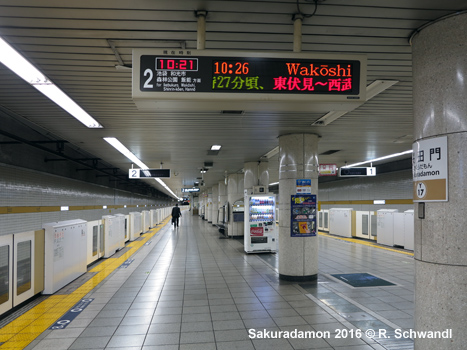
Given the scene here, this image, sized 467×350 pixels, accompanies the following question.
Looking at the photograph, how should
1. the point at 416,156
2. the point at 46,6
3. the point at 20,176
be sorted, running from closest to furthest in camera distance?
the point at 46,6
the point at 416,156
the point at 20,176

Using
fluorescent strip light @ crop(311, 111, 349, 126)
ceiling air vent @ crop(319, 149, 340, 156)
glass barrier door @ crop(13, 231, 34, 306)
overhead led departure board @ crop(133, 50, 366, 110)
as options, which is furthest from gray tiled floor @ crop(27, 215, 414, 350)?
ceiling air vent @ crop(319, 149, 340, 156)

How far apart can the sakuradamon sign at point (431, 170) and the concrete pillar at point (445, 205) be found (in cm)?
4

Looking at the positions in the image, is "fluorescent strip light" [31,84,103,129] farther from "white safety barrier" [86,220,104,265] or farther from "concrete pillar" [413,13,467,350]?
"concrete pillar" [413,13,467,350]

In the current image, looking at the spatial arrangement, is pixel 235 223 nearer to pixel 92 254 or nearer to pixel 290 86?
pixel 92 254

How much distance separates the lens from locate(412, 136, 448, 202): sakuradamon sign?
287 centimetres

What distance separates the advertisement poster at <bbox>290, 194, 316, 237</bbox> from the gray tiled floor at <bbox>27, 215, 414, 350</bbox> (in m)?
1.17

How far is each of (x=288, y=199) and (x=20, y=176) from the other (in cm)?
687

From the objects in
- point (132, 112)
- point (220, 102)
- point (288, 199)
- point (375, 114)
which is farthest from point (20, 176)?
point (375, 114)

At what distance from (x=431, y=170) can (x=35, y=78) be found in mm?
4905

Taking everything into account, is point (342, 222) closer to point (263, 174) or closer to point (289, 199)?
point (263, 174)

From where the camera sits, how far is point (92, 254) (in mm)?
9648

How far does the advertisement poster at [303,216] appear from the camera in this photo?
7.74 meters

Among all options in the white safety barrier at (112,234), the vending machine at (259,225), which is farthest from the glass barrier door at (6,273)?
the vending machine at (259,225)

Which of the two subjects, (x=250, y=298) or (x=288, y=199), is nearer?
(x=250, y=298)
